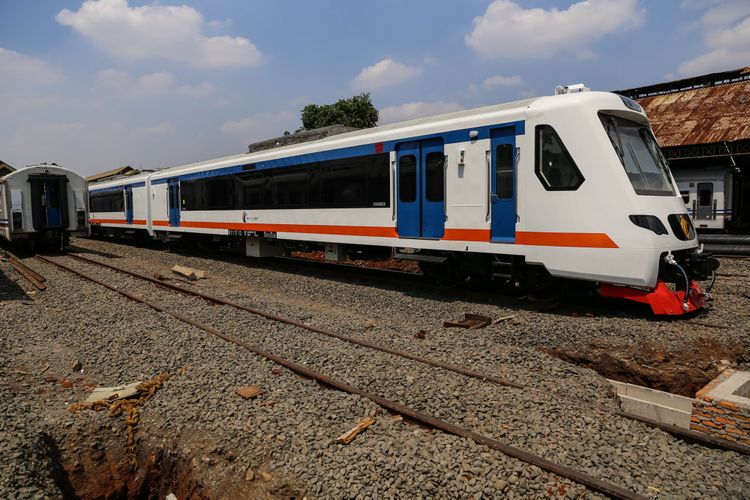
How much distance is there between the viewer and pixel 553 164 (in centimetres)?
735

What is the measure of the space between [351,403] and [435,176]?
5.11m

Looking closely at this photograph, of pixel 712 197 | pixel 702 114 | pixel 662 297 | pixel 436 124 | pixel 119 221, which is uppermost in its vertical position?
pixel 702 114

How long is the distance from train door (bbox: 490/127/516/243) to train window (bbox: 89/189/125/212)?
18.2 metres

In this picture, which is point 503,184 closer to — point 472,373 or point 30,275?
point 472,373

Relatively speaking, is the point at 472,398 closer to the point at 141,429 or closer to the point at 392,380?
the point at 392,380

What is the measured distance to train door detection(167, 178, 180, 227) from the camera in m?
17.2

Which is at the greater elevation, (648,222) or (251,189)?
(251,189)

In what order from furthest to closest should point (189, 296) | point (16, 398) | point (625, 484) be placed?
point (189, 296) → point (16, 398) → point (625, 484)

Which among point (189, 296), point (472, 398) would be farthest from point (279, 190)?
point (472, 398)

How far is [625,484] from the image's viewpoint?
3.34m

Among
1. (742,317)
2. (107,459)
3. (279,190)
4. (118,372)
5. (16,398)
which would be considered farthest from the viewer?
(279,190)

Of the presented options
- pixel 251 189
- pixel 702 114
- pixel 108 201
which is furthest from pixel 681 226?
pixel 108 201

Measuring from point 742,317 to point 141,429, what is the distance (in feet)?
24.5

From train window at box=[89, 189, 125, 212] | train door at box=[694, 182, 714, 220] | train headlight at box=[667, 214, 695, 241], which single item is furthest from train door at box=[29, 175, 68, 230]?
train door at box=[694, 182, 714, 220]
